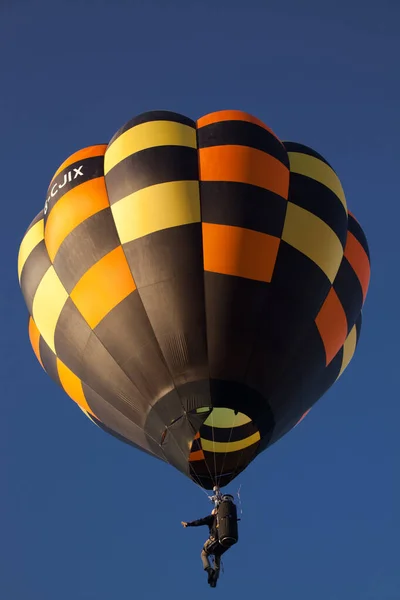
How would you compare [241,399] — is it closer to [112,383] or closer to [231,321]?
[231,321]

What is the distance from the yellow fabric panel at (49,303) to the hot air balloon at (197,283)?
0.08 ft

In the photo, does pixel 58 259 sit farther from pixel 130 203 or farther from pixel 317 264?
pixel 317 264

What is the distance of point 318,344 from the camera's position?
10.2 meters

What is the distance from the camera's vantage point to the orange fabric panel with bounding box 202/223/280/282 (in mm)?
9609

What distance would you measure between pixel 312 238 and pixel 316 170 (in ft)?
3.78

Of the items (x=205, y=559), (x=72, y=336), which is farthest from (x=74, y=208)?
(x=205, y=559)

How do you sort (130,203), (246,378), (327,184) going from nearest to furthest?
1. (246,378)
2. (130,203)
3. (327,184)

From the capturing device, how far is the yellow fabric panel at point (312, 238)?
10055 mm

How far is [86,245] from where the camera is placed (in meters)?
10.1

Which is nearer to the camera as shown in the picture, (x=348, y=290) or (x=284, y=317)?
(x=284, y=317)

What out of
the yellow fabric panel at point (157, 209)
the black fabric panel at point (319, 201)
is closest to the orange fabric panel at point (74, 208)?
the yellow fabric panel at point (157, 209)

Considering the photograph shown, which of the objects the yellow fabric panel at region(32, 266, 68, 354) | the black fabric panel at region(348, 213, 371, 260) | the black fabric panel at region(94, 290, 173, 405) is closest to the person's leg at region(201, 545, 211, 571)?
the black fabric panel at region(94, 290, 173, 405)

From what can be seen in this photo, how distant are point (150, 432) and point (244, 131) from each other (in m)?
3.64

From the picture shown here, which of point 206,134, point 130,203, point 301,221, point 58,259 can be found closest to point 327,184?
point 301,221
